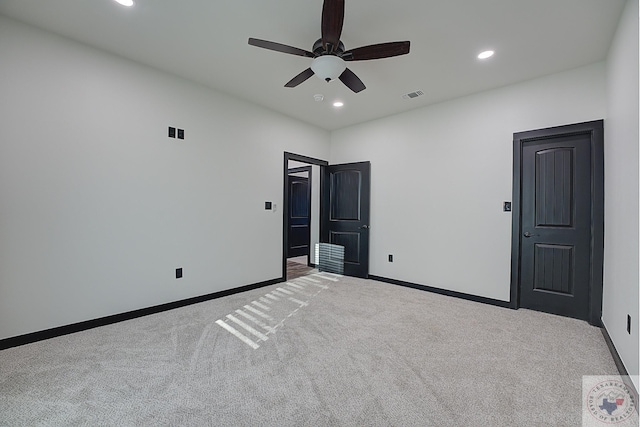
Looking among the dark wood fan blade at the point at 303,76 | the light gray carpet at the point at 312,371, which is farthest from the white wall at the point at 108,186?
the dark wood fan blade at the point at 303,76

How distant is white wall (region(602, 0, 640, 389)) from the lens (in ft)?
6.06

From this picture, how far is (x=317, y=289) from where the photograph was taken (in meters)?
4.18

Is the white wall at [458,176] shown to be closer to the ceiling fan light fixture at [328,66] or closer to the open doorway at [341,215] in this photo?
the open doorway at [341,215]

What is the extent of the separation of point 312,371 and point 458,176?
10.2 feet

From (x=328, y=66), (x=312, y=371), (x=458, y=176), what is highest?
(x=328, y=66)

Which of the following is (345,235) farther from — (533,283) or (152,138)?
(152,138)

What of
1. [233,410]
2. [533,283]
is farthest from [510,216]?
[233,410]

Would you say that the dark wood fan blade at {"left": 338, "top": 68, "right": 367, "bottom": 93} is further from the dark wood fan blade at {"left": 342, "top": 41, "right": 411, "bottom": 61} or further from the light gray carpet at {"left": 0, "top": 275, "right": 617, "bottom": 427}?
the light gray carpet at {"left": 0, "top": 275, "right": 617, "bottom": 427}

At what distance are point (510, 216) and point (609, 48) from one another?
1.80 meters

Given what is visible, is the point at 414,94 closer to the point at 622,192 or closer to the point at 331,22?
the point at 331,22

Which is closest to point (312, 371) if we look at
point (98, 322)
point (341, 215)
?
point (98, 322)

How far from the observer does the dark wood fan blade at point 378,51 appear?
2.18 metres

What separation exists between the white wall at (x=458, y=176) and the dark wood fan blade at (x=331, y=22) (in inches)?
94.8

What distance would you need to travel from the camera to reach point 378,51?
2273 mm
